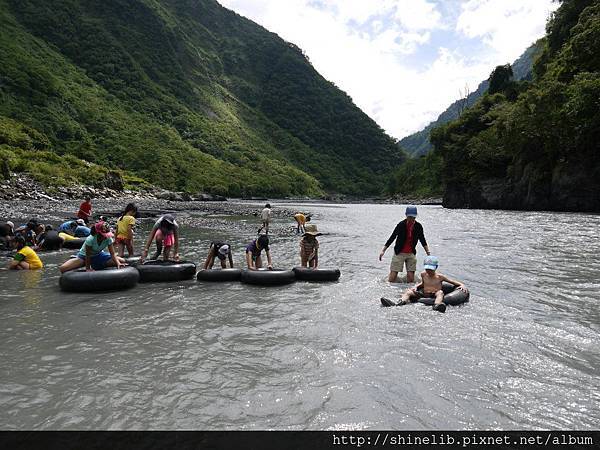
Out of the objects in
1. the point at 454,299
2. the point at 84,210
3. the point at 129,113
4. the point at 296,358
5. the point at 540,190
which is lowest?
the point at 296,358

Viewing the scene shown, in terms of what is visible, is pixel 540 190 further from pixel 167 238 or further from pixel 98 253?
pixel 98 253

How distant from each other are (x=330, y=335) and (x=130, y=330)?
3.92 meters

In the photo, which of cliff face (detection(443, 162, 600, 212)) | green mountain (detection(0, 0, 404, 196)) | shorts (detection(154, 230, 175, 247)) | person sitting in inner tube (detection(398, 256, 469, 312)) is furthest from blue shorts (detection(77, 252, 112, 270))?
green mountain (detection(0, 0, 404, 196))

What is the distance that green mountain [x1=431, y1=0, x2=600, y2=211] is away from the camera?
138ft

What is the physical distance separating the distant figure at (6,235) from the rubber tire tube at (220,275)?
36.9 feet

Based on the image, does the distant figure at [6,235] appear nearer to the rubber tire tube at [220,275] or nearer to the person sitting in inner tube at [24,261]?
the person sitting in inner tube at [24,261]

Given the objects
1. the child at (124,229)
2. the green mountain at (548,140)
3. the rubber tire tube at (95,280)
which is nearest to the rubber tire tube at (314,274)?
the rubber tire tube at (95,280)

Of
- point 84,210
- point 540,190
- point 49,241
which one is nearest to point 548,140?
point 540,190

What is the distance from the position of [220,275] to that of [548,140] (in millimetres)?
48468

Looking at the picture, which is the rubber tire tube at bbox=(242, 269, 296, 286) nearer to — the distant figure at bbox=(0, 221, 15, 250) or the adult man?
the adult man

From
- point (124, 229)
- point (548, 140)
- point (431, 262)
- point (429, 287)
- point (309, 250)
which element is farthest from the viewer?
point (548, 140)

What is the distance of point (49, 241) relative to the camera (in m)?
18.7

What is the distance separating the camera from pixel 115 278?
11.2 metres

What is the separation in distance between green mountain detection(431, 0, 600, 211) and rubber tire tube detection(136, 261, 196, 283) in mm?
42710
